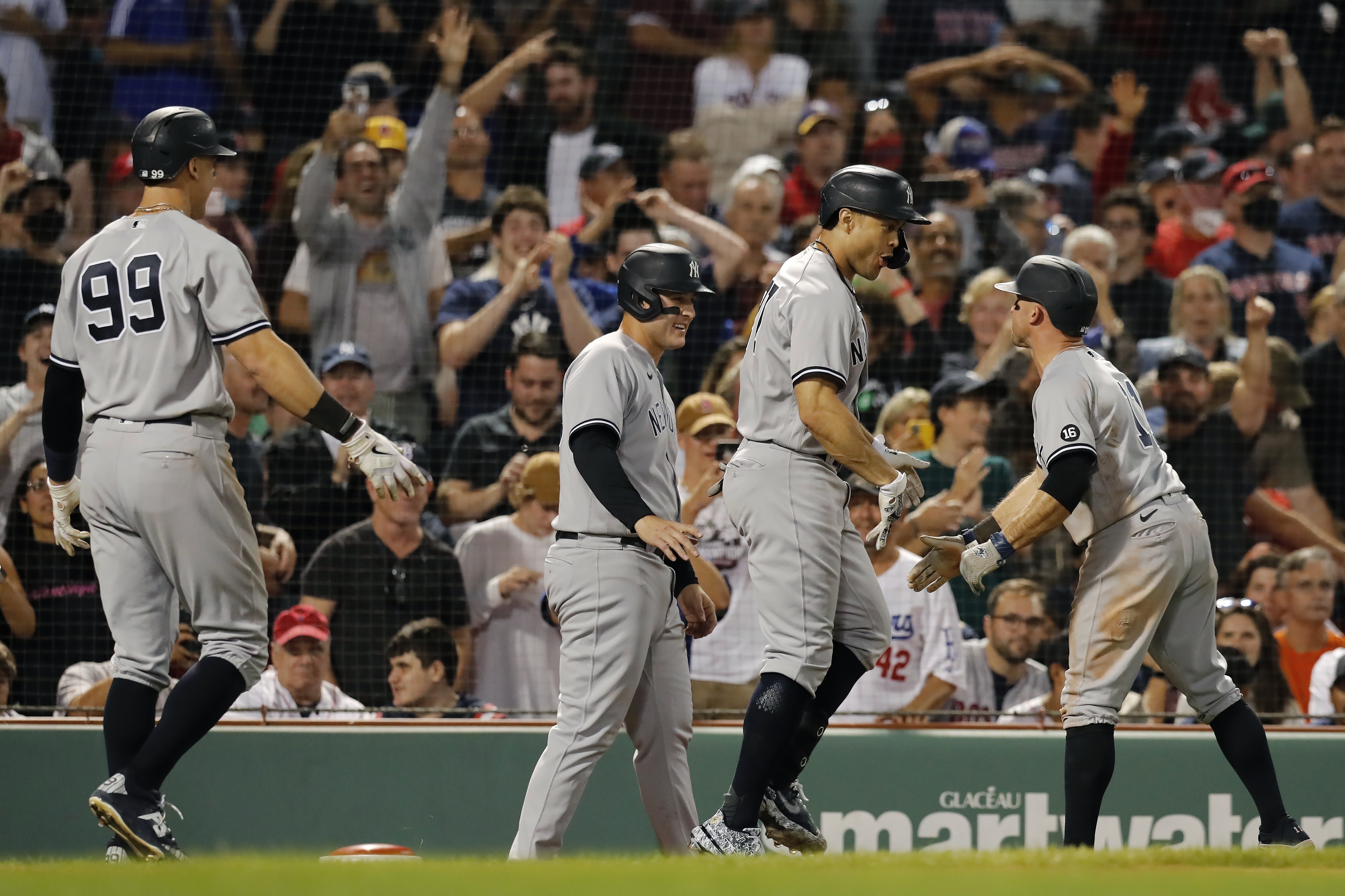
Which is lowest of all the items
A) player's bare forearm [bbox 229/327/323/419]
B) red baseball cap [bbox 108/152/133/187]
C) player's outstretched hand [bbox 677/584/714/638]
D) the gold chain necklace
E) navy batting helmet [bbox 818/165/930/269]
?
player's outstretched hand [bbox 677/584/714/638]

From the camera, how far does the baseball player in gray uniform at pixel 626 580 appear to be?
13.9 feet

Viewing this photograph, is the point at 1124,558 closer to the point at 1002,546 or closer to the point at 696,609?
the point at 1002,546

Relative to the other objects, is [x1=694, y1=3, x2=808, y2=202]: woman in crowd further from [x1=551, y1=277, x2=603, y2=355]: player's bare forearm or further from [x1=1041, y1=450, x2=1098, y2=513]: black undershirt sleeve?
[x1=1041, y1=450, x2=1098, y2=513]: black undershirt sleeve

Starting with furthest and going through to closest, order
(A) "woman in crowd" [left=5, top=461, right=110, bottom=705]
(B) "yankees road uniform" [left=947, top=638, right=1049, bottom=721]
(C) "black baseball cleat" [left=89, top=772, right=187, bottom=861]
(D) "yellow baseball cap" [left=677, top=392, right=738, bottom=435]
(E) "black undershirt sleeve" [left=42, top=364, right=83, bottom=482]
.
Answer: (D) "yellow baseball cap" [left=677, top=392, right=738, bottom=435], (B) "yankees road uniform" [left=947, top=638, right=1049, bottom=721], (A) "woman in crowd" [left=5, top=461, right=110, bottom=705], (E) "black undershirt sleeve" [left=42, top=364, right=83, bottom=482], (C) "black baseball cleat" [left=89, top=772, right=187, bottom=861]

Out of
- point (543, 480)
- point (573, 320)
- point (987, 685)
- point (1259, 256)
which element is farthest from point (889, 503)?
point (1259, 256)

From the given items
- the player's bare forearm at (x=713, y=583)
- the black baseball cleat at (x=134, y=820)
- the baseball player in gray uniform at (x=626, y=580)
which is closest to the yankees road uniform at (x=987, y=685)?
the player's bare forearm at (x=713, y=583)

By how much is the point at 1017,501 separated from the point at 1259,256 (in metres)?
4.80

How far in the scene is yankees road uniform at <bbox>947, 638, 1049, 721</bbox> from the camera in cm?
638

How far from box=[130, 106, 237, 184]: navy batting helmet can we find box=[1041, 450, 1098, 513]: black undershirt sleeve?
2470 millimetres

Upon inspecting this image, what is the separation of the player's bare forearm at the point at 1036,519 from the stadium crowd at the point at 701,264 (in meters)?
0.48

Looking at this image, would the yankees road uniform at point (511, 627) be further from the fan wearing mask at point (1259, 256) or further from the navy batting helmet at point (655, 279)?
the fan wearing mask at point (1259, 256)

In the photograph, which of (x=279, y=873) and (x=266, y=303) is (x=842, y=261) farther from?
(x=266, y=303)

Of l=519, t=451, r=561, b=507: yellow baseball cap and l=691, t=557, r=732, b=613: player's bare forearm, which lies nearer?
l=691, t=557, r=732, b=613: player's bare forearm

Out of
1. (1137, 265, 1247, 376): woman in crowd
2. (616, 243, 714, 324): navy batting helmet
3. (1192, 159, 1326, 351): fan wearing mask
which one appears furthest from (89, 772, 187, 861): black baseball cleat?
(1192, 159, 1326, 351): fan wearing mask
